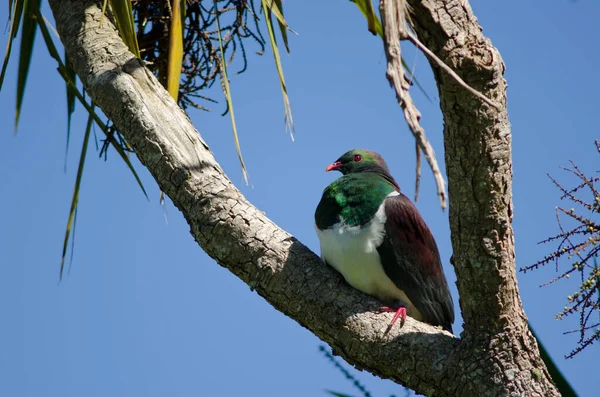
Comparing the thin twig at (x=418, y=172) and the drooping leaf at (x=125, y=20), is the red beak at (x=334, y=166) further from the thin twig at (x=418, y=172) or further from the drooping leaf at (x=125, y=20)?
the thin twig at (x=418, y=172)

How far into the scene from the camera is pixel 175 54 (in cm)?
311

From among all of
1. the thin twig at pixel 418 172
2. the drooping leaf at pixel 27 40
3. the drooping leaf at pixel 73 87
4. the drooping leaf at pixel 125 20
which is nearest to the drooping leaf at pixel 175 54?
the drooping leaf at pixel 125 20

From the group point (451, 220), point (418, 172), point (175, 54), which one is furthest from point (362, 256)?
point (418, 172)

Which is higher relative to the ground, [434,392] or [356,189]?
[356,189]

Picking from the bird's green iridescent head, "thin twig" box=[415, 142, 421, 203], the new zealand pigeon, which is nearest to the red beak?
the bird's green iridescent head

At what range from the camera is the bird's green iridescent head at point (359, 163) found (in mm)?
3865

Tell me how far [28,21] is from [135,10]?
1.76ft

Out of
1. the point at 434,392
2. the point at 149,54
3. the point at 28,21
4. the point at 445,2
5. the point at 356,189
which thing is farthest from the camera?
the point at 149,54

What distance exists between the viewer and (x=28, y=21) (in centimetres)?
355

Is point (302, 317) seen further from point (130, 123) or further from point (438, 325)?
point (130, 123)

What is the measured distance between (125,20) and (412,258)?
65.1 inches

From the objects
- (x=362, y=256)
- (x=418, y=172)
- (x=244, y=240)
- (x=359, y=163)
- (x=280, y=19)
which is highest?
(x=280, y=19)

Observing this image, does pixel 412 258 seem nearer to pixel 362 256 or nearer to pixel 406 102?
pixel 362 256

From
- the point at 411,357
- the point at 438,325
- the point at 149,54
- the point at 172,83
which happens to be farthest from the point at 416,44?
the point at 149,54
